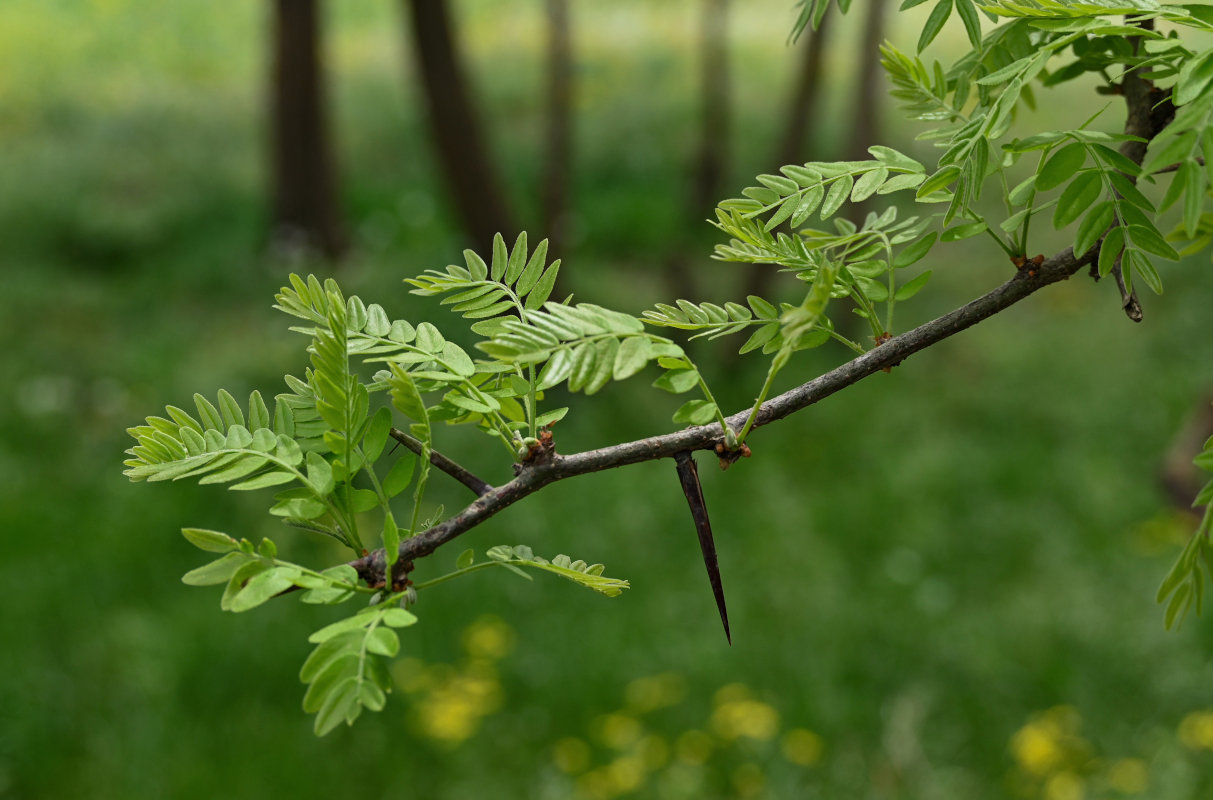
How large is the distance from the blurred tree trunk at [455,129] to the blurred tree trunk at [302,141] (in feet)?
4.56

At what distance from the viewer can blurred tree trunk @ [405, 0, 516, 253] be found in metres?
5.73

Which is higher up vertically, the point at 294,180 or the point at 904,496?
the point at 294,180

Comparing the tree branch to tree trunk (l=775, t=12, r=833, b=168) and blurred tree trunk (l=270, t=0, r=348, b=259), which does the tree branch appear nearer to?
tree trunk (l=775, t=12, r=833, b=168)

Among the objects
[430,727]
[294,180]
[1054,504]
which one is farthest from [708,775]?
[294,180]

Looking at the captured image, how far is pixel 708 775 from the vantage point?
11.4 feet

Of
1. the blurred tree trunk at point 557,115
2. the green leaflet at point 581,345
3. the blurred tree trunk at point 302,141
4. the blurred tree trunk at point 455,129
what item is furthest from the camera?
the blurred tree trunk at point 302,141

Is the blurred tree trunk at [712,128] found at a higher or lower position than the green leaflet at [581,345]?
lower

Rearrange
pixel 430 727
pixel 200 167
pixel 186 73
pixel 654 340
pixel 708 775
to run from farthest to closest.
A: pixel 186 73
pixel 200 167
pixel 430 727
pixel 708 775
pixel 654 340

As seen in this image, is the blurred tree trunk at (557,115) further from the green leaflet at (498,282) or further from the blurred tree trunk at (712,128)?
the green leaflet at (498,282)

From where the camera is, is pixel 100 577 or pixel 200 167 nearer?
pixel 100 577

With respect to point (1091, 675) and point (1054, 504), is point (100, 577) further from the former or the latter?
point (1054, 504)

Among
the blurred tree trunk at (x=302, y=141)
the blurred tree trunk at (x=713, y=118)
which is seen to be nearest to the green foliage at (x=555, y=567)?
the blurred tree trunk at (x=302, y=141)

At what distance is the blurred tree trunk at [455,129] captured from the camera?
5.73 metres

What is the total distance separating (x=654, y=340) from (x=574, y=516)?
15.1 feet
